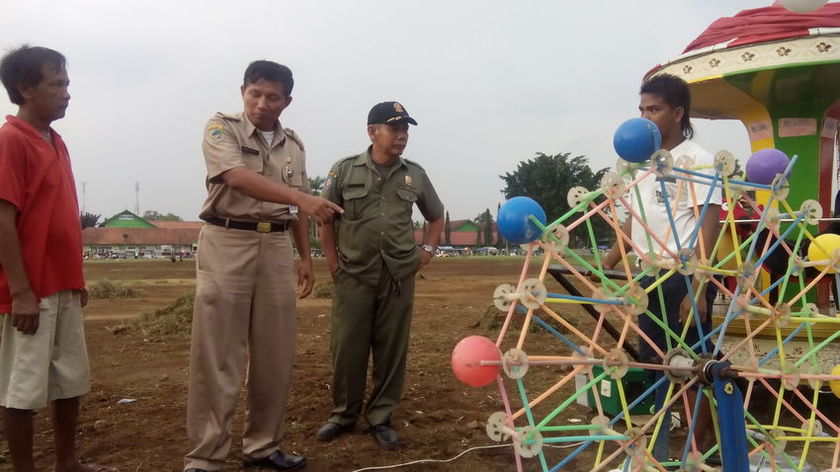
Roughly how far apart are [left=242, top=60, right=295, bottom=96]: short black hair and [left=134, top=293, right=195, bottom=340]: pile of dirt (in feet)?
17.3

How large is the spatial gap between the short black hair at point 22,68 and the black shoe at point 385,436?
2.32 m

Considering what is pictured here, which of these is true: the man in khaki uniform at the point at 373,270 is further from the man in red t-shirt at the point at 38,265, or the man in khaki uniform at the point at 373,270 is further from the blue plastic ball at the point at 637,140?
the blue plastic ball at the point at 637,140

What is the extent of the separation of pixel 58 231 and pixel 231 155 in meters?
0.78

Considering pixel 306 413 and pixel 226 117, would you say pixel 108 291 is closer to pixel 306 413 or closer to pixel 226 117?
pixel 306 413

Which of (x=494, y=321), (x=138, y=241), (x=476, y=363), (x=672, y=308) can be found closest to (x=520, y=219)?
(x=476, y=363)

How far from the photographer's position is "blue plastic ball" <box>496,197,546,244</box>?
1.71 meters

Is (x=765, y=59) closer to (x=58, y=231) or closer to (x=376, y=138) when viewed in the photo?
(x=376, y=138)

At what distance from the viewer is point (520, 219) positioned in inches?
67.2

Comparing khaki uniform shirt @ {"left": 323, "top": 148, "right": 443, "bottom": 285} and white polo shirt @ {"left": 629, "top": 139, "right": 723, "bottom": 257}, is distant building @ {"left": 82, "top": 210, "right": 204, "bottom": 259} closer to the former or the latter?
khaki uniform shirt @ {"left": 323, "top": 148, "right": 443, "bottom": 285}

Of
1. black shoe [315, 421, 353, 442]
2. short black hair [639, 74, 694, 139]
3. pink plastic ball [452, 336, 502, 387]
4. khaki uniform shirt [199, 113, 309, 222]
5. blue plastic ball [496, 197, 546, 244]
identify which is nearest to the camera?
pink plastic ball [452, 336, 502, 387]

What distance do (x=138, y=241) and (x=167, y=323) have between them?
185 ft

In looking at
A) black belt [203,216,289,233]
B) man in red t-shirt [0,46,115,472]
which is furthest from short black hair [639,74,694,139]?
man in red t-shirt [0,46,115,472]

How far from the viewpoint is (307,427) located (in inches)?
A: 143

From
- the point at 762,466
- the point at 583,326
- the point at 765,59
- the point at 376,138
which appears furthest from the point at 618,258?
the point at 583,326
